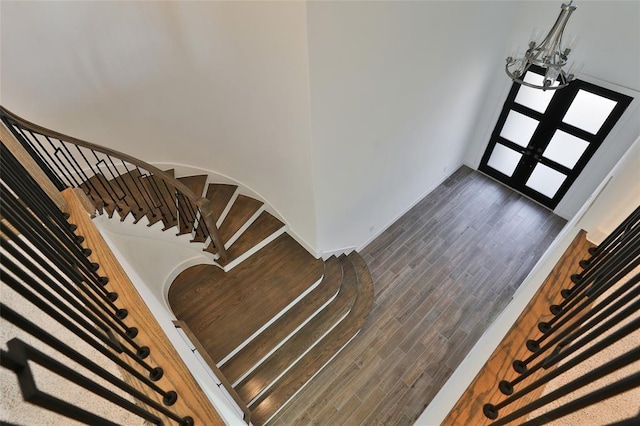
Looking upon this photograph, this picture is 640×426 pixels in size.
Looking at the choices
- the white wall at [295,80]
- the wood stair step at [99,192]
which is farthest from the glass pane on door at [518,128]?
the wood stair step at [99,192]

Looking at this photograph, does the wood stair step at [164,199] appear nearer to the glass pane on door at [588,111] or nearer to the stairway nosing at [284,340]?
the stairway nosing at [284,340]

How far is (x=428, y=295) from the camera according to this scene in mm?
4844

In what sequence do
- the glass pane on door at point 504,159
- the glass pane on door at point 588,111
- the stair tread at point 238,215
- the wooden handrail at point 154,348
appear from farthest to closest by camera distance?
the glass pane on door at point 504,159 → the stair tread at point 238,215 → the glass pane on door at point 588,111 → the wooden handrail at point 154,348

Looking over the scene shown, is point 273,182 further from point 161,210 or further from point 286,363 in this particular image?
point 286,363

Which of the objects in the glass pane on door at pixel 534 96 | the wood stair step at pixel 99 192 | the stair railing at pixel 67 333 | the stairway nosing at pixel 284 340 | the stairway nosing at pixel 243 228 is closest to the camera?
the stair railing at pixel 67 333

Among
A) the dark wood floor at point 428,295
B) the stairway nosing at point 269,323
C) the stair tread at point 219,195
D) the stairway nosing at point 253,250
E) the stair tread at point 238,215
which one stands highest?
the stair tread at point 219,195

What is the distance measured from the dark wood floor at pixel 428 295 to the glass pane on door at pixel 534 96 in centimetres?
160

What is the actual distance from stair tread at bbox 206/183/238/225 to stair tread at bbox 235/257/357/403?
205 centimetres

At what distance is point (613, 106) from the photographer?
173 inches

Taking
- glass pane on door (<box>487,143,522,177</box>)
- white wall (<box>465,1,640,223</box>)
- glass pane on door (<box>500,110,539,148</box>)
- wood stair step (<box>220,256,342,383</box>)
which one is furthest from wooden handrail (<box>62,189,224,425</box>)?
glass pane on door (<box>487,143,522,177</box>)

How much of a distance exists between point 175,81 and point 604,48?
17.7 ft

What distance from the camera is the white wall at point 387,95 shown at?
271cm

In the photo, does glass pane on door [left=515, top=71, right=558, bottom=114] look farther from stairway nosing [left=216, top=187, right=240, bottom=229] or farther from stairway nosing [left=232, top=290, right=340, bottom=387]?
stairway nosing [left=216, top=187, right=240, bottom=229]

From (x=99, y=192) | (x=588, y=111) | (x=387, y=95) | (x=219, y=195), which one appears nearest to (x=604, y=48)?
(x=588, y=111)
